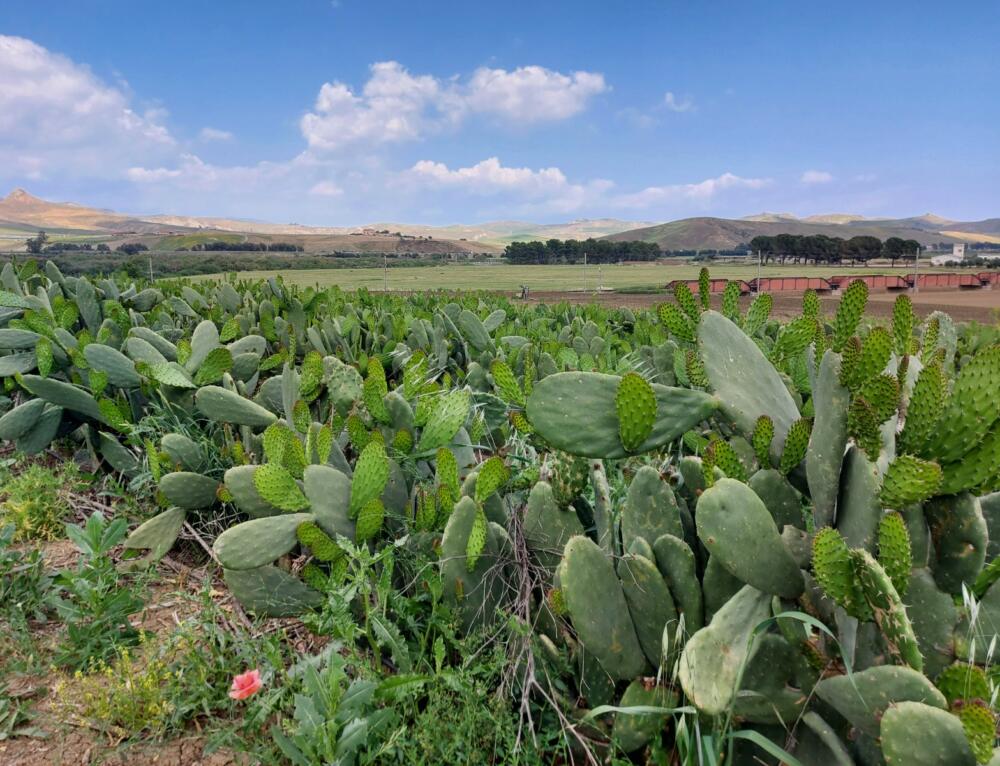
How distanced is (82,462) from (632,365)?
10.2ft

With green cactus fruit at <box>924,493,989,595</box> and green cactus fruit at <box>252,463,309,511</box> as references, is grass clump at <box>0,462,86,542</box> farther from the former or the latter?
green cactus fruit at <box>924,493,989,595</box>

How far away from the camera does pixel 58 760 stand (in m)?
1.85

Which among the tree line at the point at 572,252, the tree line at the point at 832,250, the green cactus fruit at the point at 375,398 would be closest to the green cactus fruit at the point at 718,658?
the green cactus fruit at the point at 375,398

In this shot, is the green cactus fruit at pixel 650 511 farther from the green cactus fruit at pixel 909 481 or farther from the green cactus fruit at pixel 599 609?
the green cactus fruit at pixel 909 481

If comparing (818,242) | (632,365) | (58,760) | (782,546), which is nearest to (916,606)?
(782,546)

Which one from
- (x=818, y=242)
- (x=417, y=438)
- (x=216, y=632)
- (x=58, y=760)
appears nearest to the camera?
(x=58, y=760)

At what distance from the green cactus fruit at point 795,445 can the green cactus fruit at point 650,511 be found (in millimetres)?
305

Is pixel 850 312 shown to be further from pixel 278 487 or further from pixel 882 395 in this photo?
pixel 278 487

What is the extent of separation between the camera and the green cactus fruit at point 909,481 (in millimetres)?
1206

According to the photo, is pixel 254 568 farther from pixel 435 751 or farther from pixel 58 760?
pixel 435 751

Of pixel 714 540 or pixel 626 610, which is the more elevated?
pixel 714 540

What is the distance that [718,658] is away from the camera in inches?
54.8

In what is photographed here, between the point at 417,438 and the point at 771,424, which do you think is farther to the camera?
the point at 417,438

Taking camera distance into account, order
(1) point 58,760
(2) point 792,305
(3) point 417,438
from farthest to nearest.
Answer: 1. (2) point 792,305
2. (3) point 417,438
3. (1) point 58,760
